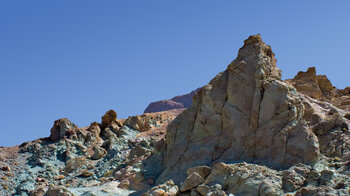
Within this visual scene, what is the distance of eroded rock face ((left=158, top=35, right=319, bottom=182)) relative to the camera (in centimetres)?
2353

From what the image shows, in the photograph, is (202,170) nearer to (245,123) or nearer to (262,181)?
(262,181)

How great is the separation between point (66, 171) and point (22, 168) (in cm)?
428

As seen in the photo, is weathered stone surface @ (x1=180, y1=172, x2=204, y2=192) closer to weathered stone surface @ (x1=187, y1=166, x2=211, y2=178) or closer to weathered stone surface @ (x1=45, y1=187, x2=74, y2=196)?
weathered stone surface @ (x1=187, y1=166, x2=211, y2=178)

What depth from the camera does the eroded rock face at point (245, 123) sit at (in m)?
23.5

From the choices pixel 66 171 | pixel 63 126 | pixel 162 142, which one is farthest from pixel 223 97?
pixel 63 126

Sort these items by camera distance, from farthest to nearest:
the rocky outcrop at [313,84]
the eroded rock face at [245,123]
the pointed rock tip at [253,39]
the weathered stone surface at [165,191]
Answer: the rocky outcrop at [313,84] → the pointed rock tip at [253,39] → the eroded rock face at [245,123] → the weathered stone surface at [165,191]

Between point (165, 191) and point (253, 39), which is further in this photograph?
point (253, 39)

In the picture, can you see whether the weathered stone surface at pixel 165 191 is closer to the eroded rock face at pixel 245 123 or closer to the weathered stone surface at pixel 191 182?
the weathered stone surface at pixel 191 182

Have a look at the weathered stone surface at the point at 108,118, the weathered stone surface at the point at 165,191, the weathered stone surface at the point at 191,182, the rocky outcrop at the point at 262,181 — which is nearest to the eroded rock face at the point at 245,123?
the rocky outcrop at the point at 262,181

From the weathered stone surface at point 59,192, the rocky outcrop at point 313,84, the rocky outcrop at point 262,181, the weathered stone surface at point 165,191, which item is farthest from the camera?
the rocky outcrop at point 313,84

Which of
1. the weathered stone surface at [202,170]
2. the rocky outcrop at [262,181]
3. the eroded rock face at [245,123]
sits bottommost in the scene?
the rocky outcrop at [262,181]

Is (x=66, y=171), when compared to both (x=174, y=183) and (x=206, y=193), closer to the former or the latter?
(x=174, y=183)

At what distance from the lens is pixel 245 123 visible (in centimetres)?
2569

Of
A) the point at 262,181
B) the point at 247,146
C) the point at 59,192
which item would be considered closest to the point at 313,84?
the point at 247,146
